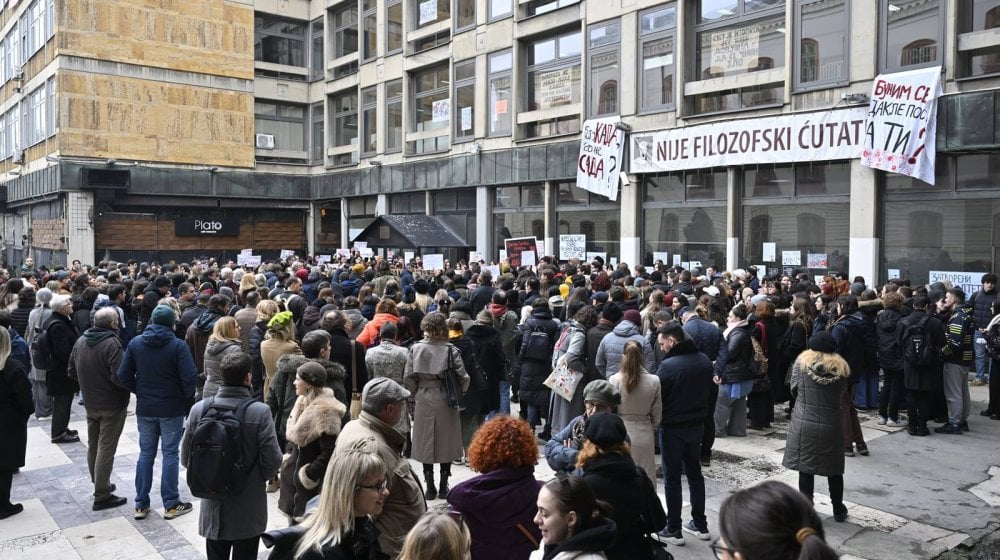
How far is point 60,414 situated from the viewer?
31.4 ft

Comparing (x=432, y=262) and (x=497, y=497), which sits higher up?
(x=432, y=262)

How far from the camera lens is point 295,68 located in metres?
35.6

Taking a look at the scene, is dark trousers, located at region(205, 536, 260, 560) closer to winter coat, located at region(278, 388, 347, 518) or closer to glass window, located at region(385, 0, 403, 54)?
winter coat, located at region(278, 388, 347, 518)

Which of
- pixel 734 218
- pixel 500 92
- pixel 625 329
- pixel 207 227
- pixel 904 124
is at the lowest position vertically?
pixel 625 329

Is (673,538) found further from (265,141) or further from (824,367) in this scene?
(265,141)

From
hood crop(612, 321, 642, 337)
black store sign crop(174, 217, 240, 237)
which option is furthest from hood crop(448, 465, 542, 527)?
black store sign crop(174, 217, 240, 237)

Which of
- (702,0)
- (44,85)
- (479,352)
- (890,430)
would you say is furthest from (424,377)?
(44,85)

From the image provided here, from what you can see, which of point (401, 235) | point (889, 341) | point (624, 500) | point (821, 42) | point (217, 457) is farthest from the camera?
point (401, 235)

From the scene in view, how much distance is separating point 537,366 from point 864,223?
10160 millimetres

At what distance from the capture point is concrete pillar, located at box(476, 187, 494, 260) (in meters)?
25.6

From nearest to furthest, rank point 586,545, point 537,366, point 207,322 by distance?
point 586,545 < point 537,366 < point 207,322

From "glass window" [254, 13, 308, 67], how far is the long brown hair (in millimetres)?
32966

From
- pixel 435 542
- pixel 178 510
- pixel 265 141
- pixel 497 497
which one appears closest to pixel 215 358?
pixel 178 510

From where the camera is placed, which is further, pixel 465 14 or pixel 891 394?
pixel 465 14
